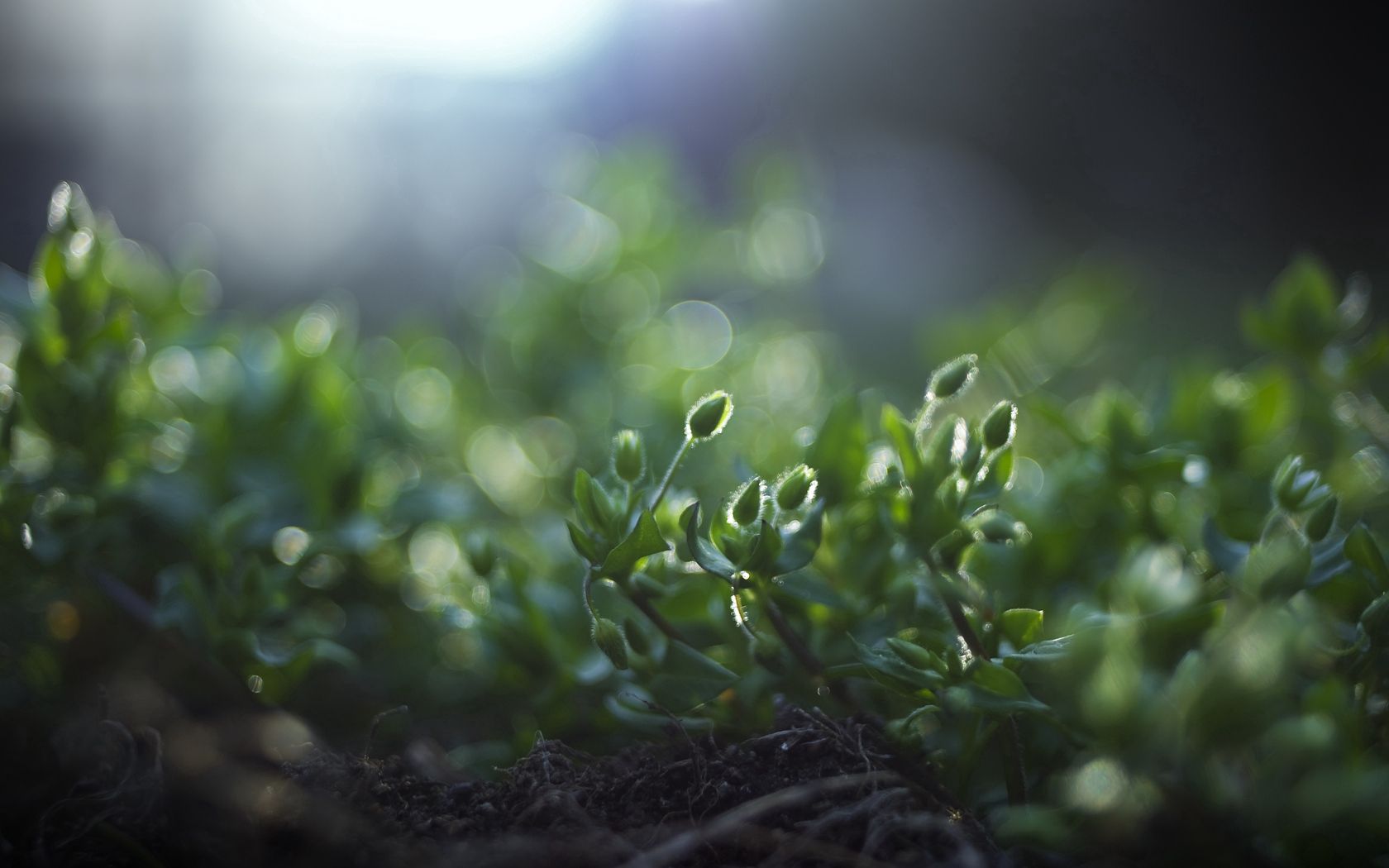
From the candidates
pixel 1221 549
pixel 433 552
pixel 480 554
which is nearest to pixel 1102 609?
pixel 1221 549

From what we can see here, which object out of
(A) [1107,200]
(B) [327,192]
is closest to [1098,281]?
(A) [1107,200]

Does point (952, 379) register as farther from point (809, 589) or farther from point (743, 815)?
point (743, 815)

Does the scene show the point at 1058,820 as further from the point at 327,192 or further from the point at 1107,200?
the point at 327,192

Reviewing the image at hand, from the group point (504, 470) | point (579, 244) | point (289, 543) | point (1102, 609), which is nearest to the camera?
point (1102, 609)

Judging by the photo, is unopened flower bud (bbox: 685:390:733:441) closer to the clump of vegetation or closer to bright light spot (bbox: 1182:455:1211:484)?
the clump of vegetation

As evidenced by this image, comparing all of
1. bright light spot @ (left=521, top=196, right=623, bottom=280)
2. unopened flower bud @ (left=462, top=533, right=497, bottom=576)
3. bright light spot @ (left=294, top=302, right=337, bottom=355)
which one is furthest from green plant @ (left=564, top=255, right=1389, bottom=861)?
bright light spot @ (left=521, top=196, right=623, bottom=280)

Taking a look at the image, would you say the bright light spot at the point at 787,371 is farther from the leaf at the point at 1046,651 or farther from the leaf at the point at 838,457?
the leaf at the point at 1046,651
